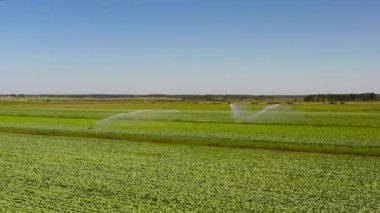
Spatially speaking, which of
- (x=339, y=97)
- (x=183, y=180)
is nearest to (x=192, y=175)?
(x=183, y=180)

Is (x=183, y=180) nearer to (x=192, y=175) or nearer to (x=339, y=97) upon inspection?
(x=192, y=175)

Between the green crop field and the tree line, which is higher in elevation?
the tree line

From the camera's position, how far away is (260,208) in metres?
15.0

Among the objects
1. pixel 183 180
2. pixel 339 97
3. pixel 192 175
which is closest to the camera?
pixel 183 180

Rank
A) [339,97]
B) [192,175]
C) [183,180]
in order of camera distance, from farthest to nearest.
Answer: [339,97]
[192,175]
[183,180]

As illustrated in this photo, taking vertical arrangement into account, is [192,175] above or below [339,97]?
below

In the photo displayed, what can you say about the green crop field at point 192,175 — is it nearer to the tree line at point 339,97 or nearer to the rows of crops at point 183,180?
the rows of crops at point 183,180

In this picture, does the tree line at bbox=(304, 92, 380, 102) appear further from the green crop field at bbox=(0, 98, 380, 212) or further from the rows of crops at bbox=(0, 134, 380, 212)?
the rows of crops at bbox=(0, 134, 380, 212)

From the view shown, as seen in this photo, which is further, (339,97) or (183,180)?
(339,97)

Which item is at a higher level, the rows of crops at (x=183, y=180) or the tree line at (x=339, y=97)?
the tree line at (x=339, y=97)

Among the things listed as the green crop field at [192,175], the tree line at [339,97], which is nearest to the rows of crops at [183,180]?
the green crop field at [192,175]

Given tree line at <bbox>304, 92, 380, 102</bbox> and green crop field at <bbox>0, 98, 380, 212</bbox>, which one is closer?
green crop field at <bbox>0, 98, 380, 212</bbox>

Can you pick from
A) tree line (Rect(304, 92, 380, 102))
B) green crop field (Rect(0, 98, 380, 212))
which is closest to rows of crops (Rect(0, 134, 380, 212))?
green crop field (Rect(0, 98, 380, 212))

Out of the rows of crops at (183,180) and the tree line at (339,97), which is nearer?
the rows of crops at (183,180)
